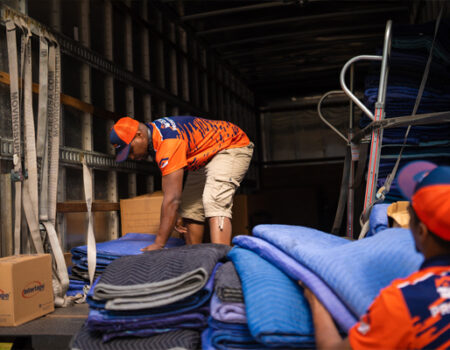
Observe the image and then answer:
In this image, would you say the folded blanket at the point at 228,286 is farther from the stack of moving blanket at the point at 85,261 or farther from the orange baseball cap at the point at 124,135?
the orange baseball cap at the point at 124,135

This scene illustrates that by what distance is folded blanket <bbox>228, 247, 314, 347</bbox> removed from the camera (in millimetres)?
1276

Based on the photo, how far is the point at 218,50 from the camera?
7844mm

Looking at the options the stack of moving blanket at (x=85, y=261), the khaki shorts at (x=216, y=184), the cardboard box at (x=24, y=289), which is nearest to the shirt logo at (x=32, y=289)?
the cardboard box at (x=24, y=289)

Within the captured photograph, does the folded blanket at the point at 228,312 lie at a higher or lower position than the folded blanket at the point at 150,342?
higher

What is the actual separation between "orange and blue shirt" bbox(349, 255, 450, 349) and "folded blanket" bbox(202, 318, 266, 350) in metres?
0.45

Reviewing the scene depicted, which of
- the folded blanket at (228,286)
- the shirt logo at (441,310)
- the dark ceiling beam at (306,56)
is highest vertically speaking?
the dark ceiling beam at (306,56)

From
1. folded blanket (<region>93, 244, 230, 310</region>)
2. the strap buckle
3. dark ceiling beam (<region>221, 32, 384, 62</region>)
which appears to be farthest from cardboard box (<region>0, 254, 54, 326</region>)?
dark ceiling beam (<region>221, 32, 384, 62</region>)

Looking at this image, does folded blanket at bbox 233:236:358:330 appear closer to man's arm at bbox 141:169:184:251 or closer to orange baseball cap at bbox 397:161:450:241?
→ orange baseball cap at bbox 397:161:450:241

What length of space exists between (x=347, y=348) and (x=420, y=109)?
2.20 m

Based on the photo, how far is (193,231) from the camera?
3750 mm

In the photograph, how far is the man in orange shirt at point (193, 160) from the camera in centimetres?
299

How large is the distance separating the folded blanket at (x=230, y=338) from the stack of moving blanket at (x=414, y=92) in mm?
1583

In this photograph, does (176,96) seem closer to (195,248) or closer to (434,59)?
(434,59)

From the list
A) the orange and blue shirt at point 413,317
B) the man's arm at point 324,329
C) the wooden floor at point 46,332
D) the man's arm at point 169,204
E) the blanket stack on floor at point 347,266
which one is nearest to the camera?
the orange and blue shirt at point 413,317
